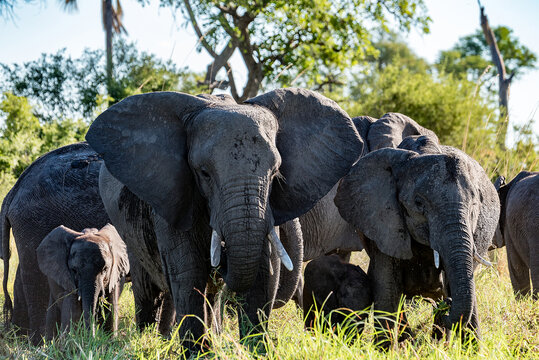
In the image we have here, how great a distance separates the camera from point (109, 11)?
26438 millimetres

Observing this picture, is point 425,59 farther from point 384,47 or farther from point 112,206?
point 112,206

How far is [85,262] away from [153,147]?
65.3 inches

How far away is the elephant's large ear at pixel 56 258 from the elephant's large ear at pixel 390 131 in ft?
8.08

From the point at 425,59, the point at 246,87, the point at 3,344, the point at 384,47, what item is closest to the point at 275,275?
the point at 3,344

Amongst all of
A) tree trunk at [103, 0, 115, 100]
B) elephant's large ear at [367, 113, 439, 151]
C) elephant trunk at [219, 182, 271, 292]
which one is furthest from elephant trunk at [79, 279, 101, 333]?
tree trunk at [103, 0, 115, 100]

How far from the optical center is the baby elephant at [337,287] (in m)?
4.23

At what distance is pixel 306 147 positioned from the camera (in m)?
4.05

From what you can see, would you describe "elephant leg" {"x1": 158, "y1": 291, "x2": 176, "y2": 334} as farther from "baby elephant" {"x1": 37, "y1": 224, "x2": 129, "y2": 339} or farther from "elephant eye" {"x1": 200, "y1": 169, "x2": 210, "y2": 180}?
"elephant eye" {"x1": 200, "y1": 169, "x2": 210, "y2": 180}

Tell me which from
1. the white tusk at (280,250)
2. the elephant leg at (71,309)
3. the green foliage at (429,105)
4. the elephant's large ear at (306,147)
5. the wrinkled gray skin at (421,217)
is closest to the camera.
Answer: the white tusk at (280,250)

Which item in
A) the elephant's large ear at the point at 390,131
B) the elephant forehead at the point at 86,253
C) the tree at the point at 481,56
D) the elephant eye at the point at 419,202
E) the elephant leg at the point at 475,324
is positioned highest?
the tree at the point at 481,56

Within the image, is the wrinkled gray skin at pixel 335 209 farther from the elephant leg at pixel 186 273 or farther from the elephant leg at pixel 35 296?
the elephant leg at pixel 35 296

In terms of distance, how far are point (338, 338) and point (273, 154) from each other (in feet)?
3.06

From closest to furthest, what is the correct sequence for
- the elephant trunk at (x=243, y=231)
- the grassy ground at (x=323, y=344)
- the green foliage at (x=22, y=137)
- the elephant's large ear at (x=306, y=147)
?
the grassy ground at (x=323, y=344) → the elephant trunk at (x=243, y=231) → the elephant's large ear at (x=306, y=147) → the green foliage at (x=22, y=137)

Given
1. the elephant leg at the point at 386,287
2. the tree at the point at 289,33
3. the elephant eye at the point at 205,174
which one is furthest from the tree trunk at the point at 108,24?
the elephant eye at the point at 205,174
